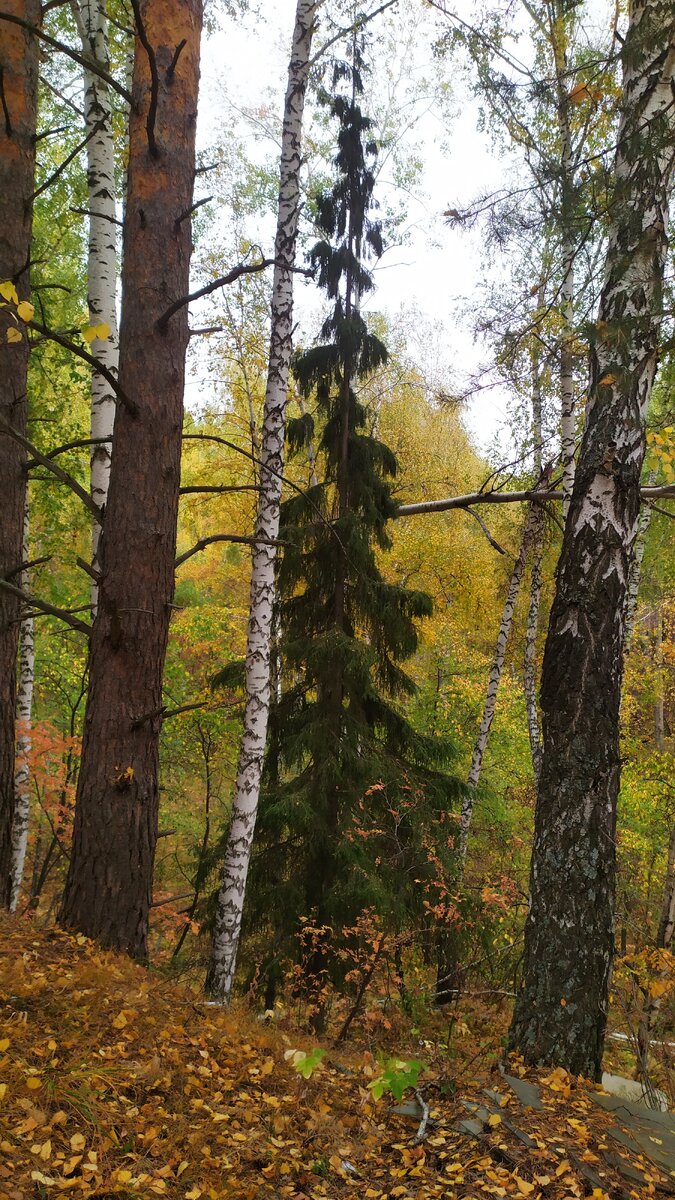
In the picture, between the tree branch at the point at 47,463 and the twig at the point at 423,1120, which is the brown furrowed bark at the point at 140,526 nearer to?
the tree branch at the point at 47,463

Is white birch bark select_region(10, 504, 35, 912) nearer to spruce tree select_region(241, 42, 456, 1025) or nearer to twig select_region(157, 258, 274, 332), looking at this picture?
spruce tree select_region(241, 42, 456, 1025)

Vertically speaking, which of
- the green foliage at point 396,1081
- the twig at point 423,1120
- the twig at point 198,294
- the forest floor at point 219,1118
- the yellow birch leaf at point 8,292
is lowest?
the twig at point 423,1120

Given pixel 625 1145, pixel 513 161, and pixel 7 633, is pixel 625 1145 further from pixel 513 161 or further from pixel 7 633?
pixel 513 161

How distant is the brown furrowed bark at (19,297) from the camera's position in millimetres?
4621

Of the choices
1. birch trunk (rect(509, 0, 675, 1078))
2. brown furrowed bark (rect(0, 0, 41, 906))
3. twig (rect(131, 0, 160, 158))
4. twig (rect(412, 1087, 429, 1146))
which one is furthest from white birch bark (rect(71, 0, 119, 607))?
twig (rect(412, 1087, 429, 1146))

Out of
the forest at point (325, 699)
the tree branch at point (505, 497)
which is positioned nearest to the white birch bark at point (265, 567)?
the forest at point (325, 699)

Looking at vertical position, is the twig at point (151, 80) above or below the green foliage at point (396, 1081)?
above

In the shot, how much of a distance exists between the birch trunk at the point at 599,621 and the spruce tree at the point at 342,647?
10.3 feet

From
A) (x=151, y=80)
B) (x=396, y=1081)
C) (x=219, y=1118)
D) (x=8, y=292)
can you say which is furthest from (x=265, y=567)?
(x=396, y=1081)

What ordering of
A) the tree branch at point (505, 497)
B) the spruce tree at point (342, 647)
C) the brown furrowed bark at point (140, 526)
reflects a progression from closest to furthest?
the brown furrowed bark at point (140, 526)
the tree branch at point (505, 497)
the spruce tree at point (342, 647)

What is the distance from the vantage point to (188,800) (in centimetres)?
1633

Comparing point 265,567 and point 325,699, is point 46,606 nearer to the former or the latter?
point 265,567

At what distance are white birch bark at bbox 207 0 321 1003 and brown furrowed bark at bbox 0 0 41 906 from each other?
1.91m

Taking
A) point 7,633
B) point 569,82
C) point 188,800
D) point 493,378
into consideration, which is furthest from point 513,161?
point 188,800
